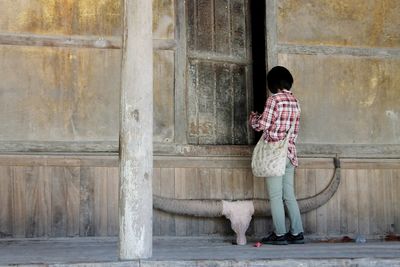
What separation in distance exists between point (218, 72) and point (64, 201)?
221 cm

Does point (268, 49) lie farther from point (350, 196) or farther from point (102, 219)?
point (102, 219)

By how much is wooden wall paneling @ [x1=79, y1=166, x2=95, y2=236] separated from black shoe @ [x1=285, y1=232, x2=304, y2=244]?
1985 millimetres

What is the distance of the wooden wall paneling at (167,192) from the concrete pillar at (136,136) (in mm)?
2210

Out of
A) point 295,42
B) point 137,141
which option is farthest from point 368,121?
point 137,141

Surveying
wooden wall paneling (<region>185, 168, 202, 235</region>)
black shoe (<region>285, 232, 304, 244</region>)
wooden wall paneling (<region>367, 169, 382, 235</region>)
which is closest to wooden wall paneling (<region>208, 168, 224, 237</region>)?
wooden wall paneling (<region>185, 168, 202, 235</region>)

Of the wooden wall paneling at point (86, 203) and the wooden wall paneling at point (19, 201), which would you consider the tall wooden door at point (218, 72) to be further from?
the wooden wall paneling at point (19, 201)

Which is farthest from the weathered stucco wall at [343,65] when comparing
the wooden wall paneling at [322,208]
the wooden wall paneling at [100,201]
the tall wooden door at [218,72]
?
the wooden wall paneling at [100,201]

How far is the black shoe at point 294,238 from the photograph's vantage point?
790cm

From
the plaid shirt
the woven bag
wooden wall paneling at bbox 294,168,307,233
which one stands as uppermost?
the plaid shirt

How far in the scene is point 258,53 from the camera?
8.81 meters

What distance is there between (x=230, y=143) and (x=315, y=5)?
6.11 ft

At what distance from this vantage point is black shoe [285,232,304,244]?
790 centimetres

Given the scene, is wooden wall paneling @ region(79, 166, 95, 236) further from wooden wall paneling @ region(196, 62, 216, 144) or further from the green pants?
the green pants

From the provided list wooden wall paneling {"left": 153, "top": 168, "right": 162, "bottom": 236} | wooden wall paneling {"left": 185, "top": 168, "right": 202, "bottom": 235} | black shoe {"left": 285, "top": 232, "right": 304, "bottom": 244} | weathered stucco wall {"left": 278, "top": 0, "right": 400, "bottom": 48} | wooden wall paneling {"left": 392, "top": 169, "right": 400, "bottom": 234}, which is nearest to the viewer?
black shoe {"left": 285, "top": 232, "right": 304, "bottom": 244}
